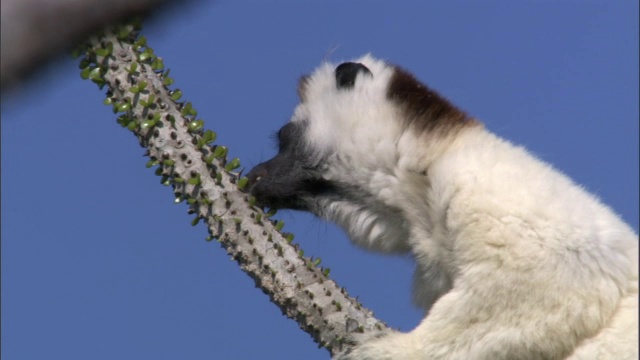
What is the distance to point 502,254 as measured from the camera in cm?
446

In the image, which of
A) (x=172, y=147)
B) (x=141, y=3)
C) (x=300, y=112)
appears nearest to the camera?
(x=141, y=3)

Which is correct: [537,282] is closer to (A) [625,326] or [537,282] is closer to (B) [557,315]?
(B) [557,315]

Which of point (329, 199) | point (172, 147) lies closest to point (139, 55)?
point (172, 147)

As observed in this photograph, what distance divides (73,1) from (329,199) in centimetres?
439

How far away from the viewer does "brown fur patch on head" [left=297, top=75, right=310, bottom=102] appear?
6.13 metres

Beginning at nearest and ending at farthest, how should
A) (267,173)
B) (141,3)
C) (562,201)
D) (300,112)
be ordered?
(141,3), (562,201), (267,173), (300,112)

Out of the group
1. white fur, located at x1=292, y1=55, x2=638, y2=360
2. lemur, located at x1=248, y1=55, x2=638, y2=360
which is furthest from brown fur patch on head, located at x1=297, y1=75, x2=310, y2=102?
white fur, located at x1=292, y1=55, x2=638, y2=360

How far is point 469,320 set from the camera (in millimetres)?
4453

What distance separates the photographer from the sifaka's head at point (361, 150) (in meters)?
5.23

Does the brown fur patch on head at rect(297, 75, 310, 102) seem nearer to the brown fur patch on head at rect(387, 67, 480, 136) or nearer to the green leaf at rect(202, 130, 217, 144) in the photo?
the brown fur patch on head at rect(387, 67, 480, 136)

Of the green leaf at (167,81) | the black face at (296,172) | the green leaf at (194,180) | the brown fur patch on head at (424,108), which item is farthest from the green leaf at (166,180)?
the brown fur patch on head at (424,108)

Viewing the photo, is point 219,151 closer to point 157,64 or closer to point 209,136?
point 209,136

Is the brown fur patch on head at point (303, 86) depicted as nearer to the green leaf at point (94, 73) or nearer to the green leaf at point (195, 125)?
the green leaf at point (195, 125)

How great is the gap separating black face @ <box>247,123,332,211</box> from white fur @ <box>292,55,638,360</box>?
547mm
